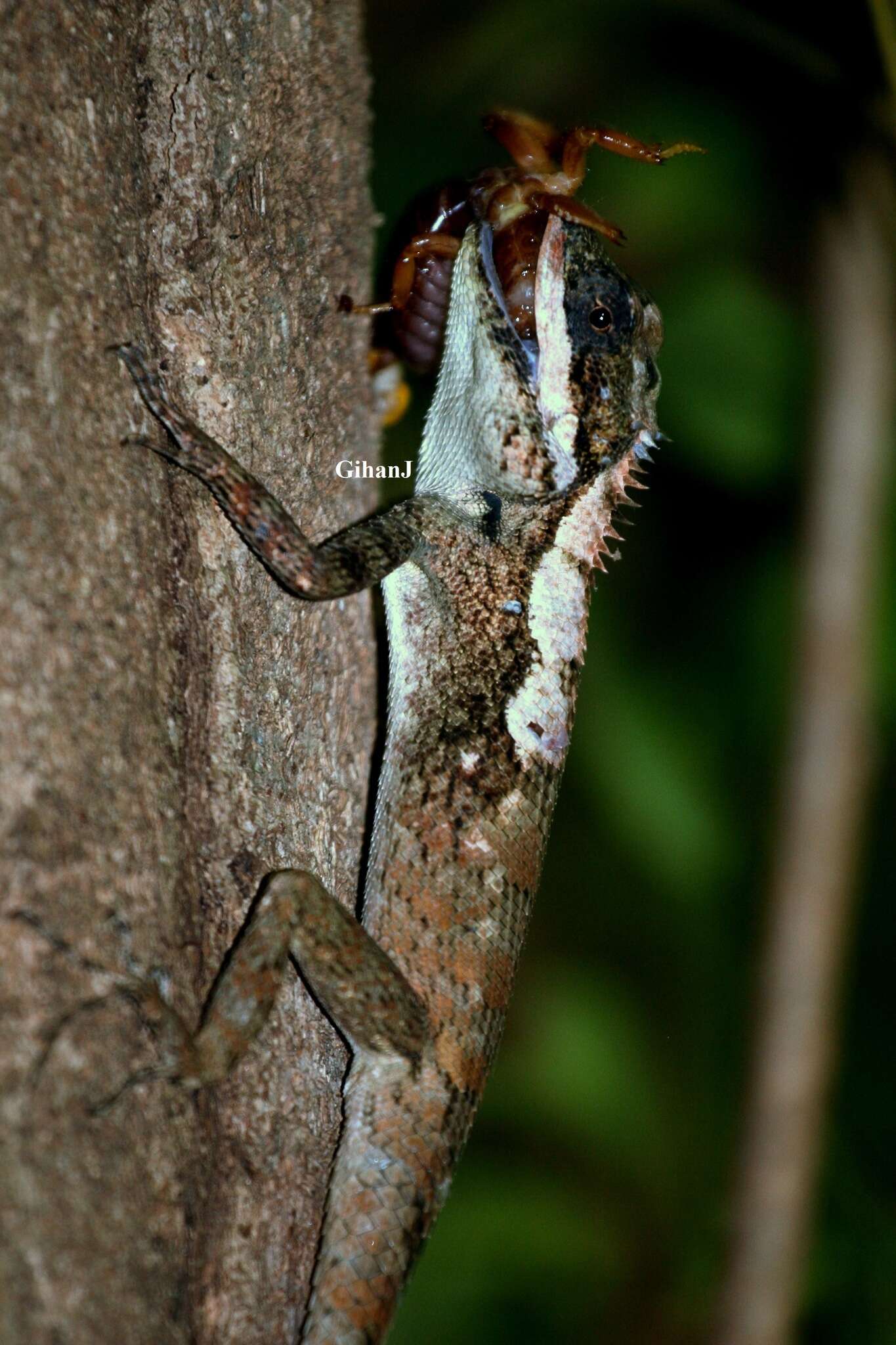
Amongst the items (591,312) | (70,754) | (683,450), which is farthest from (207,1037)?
(683,450)

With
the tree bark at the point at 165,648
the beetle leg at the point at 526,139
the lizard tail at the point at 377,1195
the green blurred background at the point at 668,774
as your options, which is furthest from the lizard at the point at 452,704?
the green blurred background at the point at 668,774

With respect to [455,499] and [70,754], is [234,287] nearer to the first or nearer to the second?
[455,499]

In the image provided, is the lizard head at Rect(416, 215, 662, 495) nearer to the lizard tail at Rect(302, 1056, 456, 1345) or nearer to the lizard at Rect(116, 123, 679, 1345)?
the lizard at Rect(116, 123, 679, 1345)

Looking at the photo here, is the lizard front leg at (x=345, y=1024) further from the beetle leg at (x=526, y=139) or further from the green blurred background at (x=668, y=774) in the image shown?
the green blurred background at (x=668, y=774)

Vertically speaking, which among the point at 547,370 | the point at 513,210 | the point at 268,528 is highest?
the point at 513,210

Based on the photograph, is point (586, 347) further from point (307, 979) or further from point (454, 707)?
point (307, 979)

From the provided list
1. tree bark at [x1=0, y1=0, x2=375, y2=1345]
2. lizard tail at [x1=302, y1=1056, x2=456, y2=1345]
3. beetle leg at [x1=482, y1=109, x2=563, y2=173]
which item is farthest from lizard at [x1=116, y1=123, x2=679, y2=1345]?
beetle leg at [x1=482, y1=109, x2=563, y2=173]

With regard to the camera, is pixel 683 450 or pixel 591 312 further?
pixel 683 450

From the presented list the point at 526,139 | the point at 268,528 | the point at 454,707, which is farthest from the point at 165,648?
the point at 526,139
